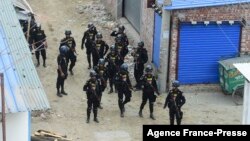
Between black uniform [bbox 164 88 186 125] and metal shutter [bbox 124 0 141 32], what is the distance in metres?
7.11

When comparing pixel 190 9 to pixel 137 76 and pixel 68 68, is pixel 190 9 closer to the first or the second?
pixel 137 76

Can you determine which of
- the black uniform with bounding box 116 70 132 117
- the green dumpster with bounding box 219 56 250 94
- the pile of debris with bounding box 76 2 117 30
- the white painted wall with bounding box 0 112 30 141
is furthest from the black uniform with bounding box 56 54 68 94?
the pile of debris with bounding box 76 2 117 30

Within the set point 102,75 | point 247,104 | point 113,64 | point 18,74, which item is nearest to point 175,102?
point 102,75

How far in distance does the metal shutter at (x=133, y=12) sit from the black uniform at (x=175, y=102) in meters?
7.11

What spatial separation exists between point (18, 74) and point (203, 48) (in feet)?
24.7

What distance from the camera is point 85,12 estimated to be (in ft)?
87.7

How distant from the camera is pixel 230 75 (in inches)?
730

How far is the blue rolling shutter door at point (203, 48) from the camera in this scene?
62.2 ft

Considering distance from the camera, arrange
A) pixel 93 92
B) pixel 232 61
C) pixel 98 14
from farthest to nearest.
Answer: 1. pixel 98 14
2. pixel 232 61
3. pixel 93 92

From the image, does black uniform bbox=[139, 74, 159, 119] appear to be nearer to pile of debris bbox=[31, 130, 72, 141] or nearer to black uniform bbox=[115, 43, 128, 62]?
black uniform bbox=[115, 43, 128, 62]

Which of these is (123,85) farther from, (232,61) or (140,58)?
(232,61)

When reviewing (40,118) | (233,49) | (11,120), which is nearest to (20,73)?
(11,120)

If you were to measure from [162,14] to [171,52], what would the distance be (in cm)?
110

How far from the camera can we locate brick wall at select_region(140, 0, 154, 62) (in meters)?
20.7
